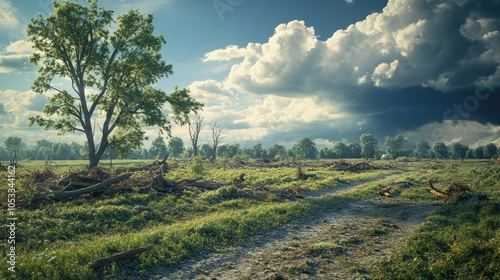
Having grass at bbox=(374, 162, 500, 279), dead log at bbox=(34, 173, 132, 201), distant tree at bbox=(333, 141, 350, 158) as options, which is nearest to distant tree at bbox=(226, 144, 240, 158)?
distant tree at bbox=(333, 141, 350, 158)

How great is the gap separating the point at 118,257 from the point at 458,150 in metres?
193

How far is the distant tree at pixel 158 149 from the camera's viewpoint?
16525 cm

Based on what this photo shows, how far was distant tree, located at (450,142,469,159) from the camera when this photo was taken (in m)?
157

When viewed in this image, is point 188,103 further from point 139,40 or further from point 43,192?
point 43,192

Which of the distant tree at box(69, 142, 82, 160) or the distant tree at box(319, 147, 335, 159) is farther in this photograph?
the distant tree at box(319, 147, 335, 159)

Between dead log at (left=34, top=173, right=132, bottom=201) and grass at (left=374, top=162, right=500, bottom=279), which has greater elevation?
dead log at (left=34, top=173, right=132, bottom=201)

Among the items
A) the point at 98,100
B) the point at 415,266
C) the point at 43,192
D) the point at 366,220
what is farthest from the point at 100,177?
the point at 415,266

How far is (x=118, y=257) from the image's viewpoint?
7.64m

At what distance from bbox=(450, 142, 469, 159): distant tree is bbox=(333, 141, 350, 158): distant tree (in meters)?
57.0

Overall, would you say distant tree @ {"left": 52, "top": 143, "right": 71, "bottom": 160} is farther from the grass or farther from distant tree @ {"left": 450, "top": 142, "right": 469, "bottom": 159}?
distant tree @ {"left": 450, "top": 142, "right": 469, "bottom": 159}

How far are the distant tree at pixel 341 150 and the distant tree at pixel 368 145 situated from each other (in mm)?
12587

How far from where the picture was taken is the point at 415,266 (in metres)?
7.48

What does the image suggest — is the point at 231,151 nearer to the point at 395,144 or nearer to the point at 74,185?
the point at 395,144

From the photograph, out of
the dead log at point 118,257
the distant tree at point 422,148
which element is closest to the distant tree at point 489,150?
the distant tree at point 422,148
